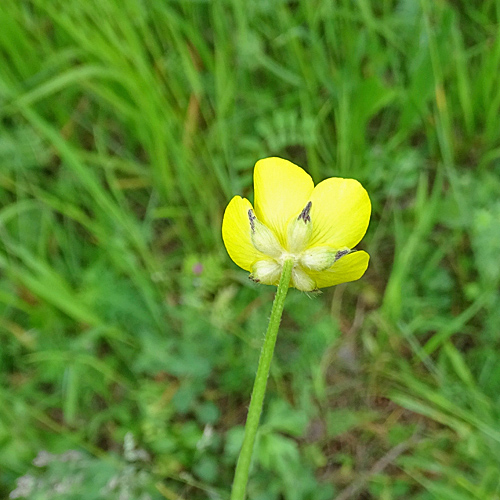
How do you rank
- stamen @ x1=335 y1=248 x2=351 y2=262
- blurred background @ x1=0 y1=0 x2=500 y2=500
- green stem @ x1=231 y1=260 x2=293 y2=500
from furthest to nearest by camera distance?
blurred background @ x1=0 y1=0 x2=500 y2=500, stamen @ x1=335 y1=248 x2=351 y2=262, green stem @ x1=231 y1=260 x2=293 y2=500

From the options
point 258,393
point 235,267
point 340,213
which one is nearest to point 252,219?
point 340,213

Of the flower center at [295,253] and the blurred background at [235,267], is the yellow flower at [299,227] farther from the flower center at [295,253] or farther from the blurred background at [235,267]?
the blurred background at [235,267]

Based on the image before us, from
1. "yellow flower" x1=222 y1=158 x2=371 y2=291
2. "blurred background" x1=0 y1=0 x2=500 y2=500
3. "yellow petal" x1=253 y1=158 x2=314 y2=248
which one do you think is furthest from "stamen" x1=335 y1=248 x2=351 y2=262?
"blurred background" x1=0 y1=0 x2=500 y2=500

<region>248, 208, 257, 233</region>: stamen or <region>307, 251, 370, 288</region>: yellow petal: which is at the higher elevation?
<region>248, 208, 257, 233</region>: stamen

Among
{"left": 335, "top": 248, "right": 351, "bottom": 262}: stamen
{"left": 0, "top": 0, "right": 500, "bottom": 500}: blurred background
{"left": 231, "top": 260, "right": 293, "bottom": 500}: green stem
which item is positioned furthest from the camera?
{"left": 0, "top": 0, "right": 500, "bottom": 500}: blurred background

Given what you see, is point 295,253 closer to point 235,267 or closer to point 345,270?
point 345,270

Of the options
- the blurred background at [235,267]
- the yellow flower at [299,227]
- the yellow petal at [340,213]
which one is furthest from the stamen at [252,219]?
the blurred background at [235,267]

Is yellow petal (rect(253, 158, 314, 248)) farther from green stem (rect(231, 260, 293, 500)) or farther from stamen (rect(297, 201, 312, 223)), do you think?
green stem (rect(231, 260, 293, 500))

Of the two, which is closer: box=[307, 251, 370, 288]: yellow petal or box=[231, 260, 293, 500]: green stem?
box=[231, 260, 293, 500]: green stem
